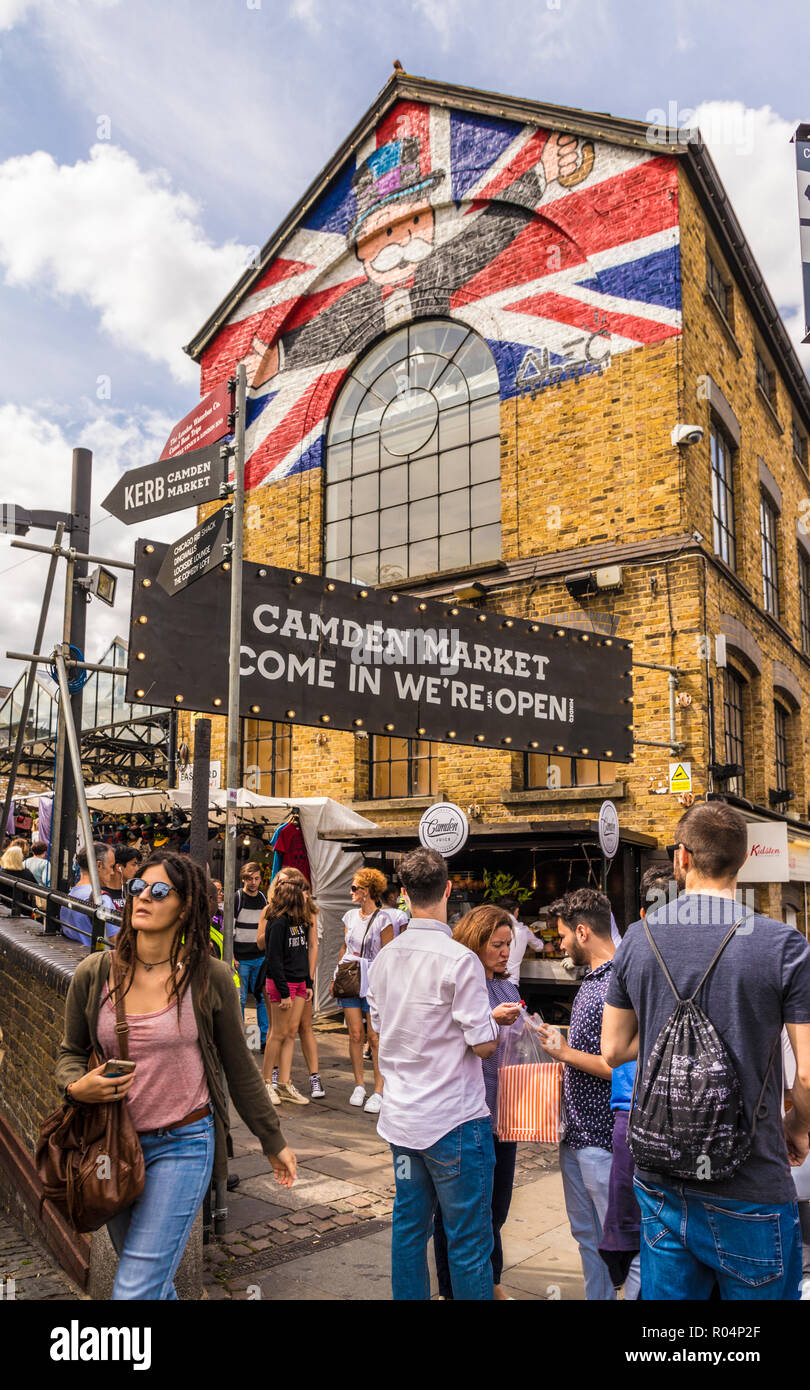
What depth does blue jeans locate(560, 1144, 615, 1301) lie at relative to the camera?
3.71 m

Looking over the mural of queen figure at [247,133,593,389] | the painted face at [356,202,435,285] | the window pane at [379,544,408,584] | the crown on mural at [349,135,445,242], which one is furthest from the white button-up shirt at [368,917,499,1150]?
the crown on mural at [349,135,445,242]

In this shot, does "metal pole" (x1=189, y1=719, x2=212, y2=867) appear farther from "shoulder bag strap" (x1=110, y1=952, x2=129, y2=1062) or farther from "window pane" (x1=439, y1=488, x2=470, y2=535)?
"window pane" (x1=439, y1=488, x2=470, y2=535)

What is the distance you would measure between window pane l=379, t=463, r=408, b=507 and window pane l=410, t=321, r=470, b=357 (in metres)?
1.78

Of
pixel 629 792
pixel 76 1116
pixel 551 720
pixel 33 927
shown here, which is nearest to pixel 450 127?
pixel 629 792

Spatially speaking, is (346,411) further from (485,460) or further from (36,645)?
(36,645)

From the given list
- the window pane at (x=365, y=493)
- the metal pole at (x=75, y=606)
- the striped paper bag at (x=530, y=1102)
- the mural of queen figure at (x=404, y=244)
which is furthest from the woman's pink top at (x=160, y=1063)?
the mural of queen figure at (x=404, y=244)

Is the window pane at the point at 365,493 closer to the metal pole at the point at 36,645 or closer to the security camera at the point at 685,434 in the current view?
the security camera at the point at 685,434

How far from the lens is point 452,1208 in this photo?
11.7 ft

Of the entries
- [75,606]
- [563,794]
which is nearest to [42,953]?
[75,606]

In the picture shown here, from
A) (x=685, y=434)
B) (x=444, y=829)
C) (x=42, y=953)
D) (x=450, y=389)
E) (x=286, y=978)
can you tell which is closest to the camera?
(x=42, y=953)

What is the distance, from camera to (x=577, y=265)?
1310cm

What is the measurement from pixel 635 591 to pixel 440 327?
5558mm

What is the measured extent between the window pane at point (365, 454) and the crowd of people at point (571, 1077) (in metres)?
11.8

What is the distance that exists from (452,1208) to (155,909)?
1.57 meters
